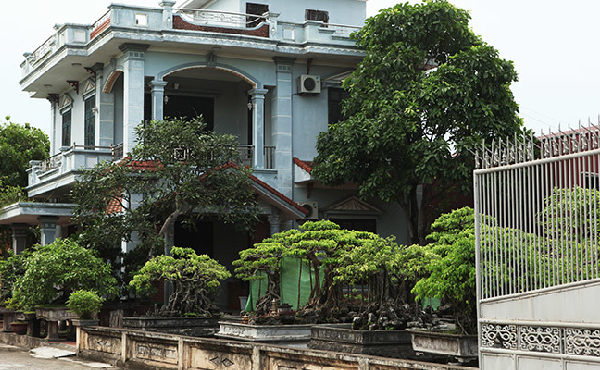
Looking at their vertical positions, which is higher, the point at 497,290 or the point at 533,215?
the point at 533,215

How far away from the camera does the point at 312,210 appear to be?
71.5 feet

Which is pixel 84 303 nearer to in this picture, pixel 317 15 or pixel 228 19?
pixel 228 19

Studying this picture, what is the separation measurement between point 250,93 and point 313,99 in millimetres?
1759

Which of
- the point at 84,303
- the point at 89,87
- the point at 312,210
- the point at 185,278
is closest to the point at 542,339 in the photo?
the point at 185,278

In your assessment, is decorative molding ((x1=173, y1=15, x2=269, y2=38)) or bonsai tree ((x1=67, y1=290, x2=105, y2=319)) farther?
decorative molding ((x1=173, y1=15, x2=269, y2=38))

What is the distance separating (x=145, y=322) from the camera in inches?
637

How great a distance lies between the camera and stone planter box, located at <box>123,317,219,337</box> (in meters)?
16.2

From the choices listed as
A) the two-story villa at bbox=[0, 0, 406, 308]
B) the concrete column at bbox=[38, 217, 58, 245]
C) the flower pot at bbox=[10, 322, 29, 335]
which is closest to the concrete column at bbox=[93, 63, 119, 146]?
the two-story villa at bbox=[0, 0, 406, 308]

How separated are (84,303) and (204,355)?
4.56 meters

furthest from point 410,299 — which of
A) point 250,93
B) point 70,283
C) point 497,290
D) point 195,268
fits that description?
point 250,93

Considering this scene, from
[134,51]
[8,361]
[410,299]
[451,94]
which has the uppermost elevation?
[134,51]

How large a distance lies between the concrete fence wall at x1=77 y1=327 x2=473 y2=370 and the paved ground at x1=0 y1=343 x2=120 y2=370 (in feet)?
1.15

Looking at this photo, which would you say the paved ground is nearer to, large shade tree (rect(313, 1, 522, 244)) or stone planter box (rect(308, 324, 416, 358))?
stone planter box (rect(308, 324, 416, 358))

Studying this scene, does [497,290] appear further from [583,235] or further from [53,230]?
[53,230]
